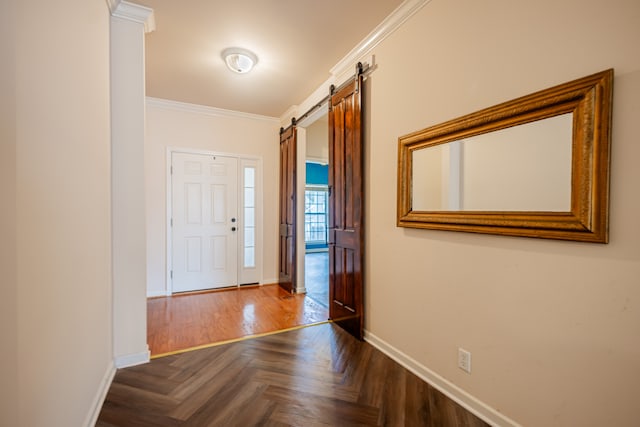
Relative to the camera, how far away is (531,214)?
4.55 feet

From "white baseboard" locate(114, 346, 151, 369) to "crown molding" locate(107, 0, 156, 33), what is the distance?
105 inches

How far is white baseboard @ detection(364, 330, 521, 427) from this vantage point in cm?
154

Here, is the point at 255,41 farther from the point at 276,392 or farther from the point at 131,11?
the point at 276,392

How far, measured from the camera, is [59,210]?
1.19 meters

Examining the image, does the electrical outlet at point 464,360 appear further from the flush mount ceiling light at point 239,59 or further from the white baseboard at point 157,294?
the white baseboard at point 157,294

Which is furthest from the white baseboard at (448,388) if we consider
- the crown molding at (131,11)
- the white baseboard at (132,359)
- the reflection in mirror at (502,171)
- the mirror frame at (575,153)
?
the crown molding at (131,11)

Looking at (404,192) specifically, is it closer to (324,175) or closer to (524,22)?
(524,22)

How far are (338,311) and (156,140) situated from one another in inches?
138

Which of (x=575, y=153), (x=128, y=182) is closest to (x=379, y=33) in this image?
(x=575, y=153)

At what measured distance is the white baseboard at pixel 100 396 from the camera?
5.00ft

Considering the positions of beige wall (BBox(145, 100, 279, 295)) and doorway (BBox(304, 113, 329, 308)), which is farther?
doorway (BBox(304, 113, 329, 308))

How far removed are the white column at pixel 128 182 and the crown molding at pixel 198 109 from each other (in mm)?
1922

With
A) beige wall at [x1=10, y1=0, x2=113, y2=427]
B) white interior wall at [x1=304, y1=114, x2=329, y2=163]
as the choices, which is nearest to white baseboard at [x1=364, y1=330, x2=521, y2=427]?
beige wall at [x1=10, y1=0, x2=113, y2=427]

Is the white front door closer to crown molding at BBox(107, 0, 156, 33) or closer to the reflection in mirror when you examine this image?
crown molding at BBox(107, 0, 156, 33)
